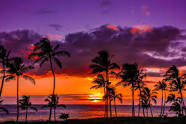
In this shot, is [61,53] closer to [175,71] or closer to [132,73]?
[132,73]

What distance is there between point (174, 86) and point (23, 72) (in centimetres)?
3081

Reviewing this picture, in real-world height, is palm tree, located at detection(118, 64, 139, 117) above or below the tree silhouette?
above

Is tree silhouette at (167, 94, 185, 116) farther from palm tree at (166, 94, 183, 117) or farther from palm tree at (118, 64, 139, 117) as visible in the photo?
palm tree at (118, 64, 139, 117)

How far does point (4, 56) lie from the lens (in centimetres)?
2577

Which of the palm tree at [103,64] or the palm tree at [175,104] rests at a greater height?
the palm tree at [103,64]

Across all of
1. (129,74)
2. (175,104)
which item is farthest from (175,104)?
(129,74)

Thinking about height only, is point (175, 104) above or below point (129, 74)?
below

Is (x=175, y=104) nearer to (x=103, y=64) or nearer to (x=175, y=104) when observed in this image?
(x=175, y=104)

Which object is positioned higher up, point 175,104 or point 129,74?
point 129,74

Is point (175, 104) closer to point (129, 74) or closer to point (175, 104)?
point (175, 104)

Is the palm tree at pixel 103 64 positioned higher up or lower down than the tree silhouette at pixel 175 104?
higher up

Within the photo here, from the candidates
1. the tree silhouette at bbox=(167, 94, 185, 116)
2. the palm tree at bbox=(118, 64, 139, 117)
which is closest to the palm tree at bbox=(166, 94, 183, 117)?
the tree silhouette at bbox=(167, 94, 185, 116)

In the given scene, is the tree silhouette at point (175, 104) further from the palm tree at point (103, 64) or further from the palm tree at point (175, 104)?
the palm tree at point (103, 64)

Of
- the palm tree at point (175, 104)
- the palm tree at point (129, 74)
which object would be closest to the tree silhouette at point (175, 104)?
the palm tree at point (175, 104)
